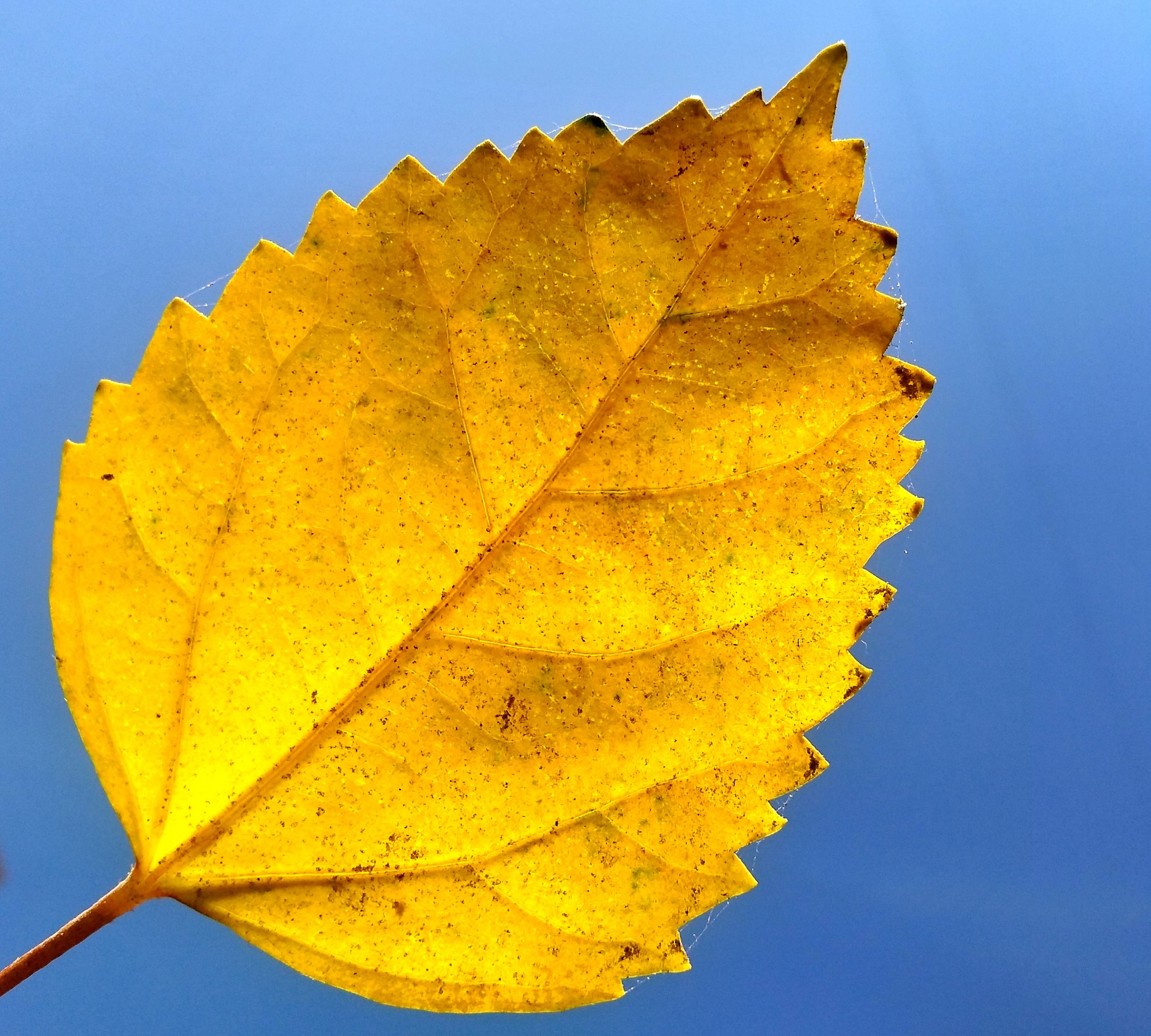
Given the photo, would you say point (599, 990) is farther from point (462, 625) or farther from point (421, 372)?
point (421, 372)

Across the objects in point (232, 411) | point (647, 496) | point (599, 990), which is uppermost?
point (232, 411)

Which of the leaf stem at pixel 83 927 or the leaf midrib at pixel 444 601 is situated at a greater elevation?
the leaf midrib at pixel 444 601

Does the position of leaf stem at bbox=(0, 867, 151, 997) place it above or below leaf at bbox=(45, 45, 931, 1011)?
below

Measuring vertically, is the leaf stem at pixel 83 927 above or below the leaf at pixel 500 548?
below

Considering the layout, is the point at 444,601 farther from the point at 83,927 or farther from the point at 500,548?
the point at 83,927

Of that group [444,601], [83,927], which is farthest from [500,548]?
[83,927]

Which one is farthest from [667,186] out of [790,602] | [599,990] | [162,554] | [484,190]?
[599,990]
